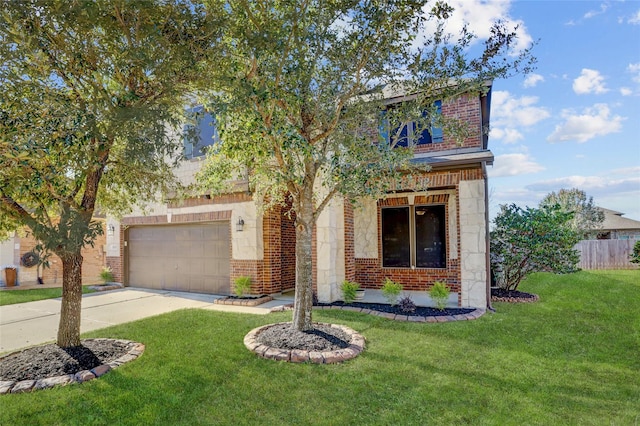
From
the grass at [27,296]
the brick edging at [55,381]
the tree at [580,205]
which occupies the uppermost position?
the tree at [580,205]

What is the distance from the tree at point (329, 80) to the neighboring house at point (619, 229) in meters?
29.2

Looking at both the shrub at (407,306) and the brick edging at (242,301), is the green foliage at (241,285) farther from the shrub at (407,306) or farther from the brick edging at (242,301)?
the shrub at (407,306)

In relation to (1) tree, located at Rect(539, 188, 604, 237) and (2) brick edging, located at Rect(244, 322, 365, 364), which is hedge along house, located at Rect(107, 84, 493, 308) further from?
(1) tree, located at Rect(539, 188, 604, 237)

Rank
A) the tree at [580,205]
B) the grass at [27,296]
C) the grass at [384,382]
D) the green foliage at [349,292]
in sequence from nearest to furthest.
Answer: the grass at [384,382] < the green foliage at [349,292] < the grass at [27,296] < the tree at [580,205]

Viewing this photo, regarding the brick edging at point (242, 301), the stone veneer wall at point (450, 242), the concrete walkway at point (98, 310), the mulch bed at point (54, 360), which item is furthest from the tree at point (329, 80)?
the concrete walkway at point (98, 310)

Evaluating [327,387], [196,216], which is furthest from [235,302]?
[327,387]

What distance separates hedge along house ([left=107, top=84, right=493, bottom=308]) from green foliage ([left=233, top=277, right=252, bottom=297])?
0.30m

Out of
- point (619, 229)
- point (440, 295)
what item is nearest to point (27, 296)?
point (440, 295)

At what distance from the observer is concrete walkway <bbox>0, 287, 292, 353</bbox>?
6.58 metres

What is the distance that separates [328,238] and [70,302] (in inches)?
207

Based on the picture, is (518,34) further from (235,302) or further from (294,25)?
(235,302)

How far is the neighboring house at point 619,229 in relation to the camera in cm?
2802

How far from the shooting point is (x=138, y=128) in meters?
4.03

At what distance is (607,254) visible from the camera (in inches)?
730
